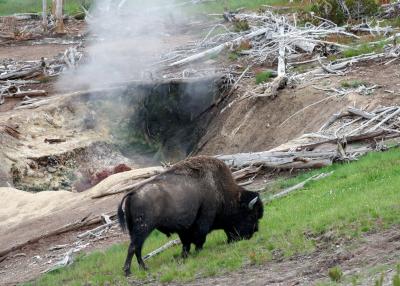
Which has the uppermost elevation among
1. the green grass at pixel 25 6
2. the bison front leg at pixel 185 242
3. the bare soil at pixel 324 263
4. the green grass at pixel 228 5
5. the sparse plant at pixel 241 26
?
the bare soil at pixel 324 263

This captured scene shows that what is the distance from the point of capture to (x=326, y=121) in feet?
71.4

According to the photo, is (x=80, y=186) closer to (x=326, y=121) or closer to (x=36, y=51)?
(x=326, y=121)

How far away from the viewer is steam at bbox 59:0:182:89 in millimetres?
30281

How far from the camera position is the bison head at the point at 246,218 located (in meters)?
14.3

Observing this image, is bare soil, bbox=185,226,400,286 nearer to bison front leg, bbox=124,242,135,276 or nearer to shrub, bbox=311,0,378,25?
bison front leg, bbox=124,242,135,276

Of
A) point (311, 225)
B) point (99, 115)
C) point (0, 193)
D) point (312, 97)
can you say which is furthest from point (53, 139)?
point (311, 225)

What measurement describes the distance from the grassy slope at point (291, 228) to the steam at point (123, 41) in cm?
1354

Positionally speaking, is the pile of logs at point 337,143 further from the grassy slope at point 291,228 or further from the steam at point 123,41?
the steam at point 123,41

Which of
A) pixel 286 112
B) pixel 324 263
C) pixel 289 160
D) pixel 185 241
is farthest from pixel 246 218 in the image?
pixel 286 112

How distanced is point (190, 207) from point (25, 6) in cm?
3820

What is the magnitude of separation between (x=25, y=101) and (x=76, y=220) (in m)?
10.7

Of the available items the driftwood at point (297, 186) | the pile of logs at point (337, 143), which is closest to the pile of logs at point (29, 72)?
the pile of logs at point (337, 143)

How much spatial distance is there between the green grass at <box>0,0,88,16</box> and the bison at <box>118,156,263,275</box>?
33.2m

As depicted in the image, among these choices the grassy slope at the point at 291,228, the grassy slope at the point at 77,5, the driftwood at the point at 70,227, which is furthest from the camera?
the grassy slope at the point at 77,5
